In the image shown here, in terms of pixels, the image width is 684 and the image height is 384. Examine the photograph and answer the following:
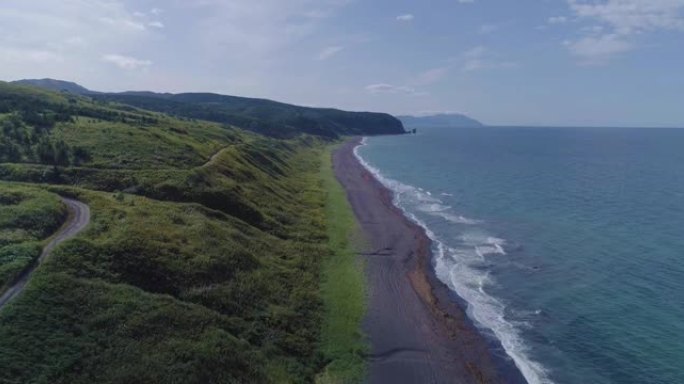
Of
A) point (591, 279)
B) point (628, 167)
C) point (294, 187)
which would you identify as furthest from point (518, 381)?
point (628, 167)

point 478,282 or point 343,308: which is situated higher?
point 478,282

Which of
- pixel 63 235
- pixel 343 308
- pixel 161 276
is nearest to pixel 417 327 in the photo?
pixel 343 308

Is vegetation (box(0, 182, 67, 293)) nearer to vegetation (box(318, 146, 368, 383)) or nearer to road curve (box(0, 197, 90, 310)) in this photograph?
road curve (box(0, 197, 90, 310))

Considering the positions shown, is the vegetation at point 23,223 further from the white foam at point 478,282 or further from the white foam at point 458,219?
the white foam at point 458,219

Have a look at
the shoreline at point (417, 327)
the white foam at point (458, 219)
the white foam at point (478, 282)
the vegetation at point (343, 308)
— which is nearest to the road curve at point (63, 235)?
the vegetation at point (343, 308)

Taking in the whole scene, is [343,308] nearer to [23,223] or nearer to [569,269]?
[569,269]

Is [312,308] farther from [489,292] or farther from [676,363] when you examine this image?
[676,363]
